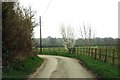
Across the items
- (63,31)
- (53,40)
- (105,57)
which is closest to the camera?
(105,57)

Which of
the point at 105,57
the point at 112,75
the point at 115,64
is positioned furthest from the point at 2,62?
the point at 105,57

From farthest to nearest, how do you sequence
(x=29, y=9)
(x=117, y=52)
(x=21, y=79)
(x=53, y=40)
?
(x=53, y=40) → (x=29, y=9) → (x=117, y=52) → (x=21, y=79)

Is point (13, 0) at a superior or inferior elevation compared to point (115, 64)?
superior

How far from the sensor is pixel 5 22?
686 inches

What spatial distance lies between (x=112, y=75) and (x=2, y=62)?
6.07 m

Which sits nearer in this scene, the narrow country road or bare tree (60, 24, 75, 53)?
the narrow country road

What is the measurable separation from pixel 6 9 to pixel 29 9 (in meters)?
20.9

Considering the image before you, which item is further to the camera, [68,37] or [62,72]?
[68,37]

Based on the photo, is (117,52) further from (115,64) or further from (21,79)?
(21,79)

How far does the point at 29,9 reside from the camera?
124 ft

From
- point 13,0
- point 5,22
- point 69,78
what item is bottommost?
point 69,78

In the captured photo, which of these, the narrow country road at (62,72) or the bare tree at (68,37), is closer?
the narrow country road at (62,72)

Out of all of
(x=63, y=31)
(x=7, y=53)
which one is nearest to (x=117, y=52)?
(x=7, y=53)

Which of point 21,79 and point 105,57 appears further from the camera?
point 105,57
